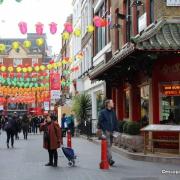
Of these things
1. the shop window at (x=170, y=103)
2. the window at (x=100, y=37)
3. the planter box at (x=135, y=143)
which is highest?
the window at (x=100, y=37)

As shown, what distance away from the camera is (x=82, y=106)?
3712 centimetres

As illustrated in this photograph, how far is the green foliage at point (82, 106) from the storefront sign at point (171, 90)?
18848 millimetres

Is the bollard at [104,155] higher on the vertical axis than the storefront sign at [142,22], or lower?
lower

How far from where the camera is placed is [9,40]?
378 feet

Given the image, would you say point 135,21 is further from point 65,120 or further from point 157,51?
point 65,120

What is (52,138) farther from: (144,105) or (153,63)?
(144,105)

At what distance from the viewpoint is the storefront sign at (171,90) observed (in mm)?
17906

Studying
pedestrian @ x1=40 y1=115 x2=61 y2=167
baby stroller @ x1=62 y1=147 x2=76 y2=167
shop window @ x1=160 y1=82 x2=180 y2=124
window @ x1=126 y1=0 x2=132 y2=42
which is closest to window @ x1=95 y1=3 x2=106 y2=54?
window @ x1=126 y1=0 x2=132 y2=42

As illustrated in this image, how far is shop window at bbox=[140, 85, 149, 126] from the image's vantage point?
1996cm

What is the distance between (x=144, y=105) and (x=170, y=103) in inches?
98.8

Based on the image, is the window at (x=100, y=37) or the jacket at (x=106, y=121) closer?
the jacket at (x=106, y=121)

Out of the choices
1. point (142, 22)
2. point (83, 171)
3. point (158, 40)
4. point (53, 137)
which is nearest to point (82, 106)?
point (142, 22)

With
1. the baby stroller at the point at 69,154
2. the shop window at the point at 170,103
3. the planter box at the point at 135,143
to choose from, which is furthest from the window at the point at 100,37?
the baby stroller at the point at 69,154

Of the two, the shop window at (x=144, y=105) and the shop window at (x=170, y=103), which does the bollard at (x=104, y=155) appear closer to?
the shop window at (x=170, y=103)
